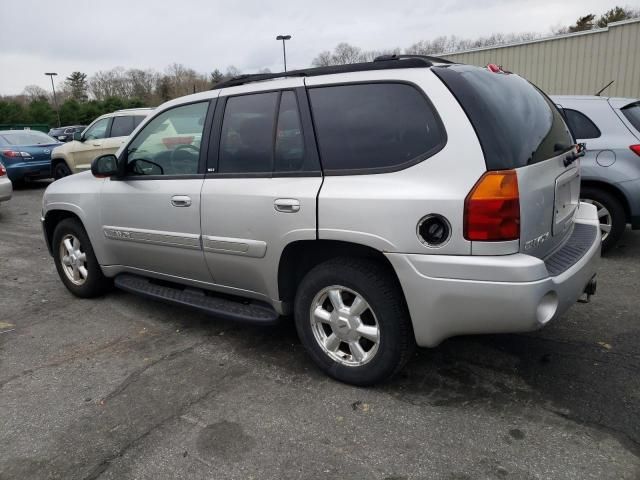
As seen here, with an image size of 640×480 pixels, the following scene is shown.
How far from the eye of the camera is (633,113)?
18.3ft

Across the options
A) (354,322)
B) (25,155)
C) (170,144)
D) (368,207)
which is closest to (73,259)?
(170,144)

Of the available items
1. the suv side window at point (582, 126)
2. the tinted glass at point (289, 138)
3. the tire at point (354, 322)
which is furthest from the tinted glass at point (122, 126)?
the tire at point (354, 322)

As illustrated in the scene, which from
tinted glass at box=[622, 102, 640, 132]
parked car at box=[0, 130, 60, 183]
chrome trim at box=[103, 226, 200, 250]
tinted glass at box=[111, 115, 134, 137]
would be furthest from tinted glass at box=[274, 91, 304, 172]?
parked car at box=[0, 130, 60, 183]

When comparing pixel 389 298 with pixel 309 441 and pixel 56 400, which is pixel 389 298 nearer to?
pixel 309 441

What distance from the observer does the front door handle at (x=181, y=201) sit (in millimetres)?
3654

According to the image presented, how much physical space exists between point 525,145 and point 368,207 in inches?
34.4

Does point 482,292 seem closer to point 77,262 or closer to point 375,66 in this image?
point 375,66

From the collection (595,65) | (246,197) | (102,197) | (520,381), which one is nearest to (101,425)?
(246,197)

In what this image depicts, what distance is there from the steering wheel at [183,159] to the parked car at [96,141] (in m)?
9.20

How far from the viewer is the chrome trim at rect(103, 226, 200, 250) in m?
3.70

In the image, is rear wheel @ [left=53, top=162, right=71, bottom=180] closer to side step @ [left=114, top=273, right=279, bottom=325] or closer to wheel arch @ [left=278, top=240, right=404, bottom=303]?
side step @ [left=114, top=273, right=279, bottom=325]

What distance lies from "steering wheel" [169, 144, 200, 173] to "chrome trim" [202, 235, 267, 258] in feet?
1.83

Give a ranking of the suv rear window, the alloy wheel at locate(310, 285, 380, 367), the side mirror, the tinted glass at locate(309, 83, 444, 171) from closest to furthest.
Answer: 1. the suv rear window
2. the tinted glass at locate(309, 83, 444, 171)
3. the alloy wheel at locate(310, 285, 380, 367)
4. the side mirror

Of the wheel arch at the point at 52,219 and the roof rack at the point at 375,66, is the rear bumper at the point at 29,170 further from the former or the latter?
the roof rack at the point at 375,66
